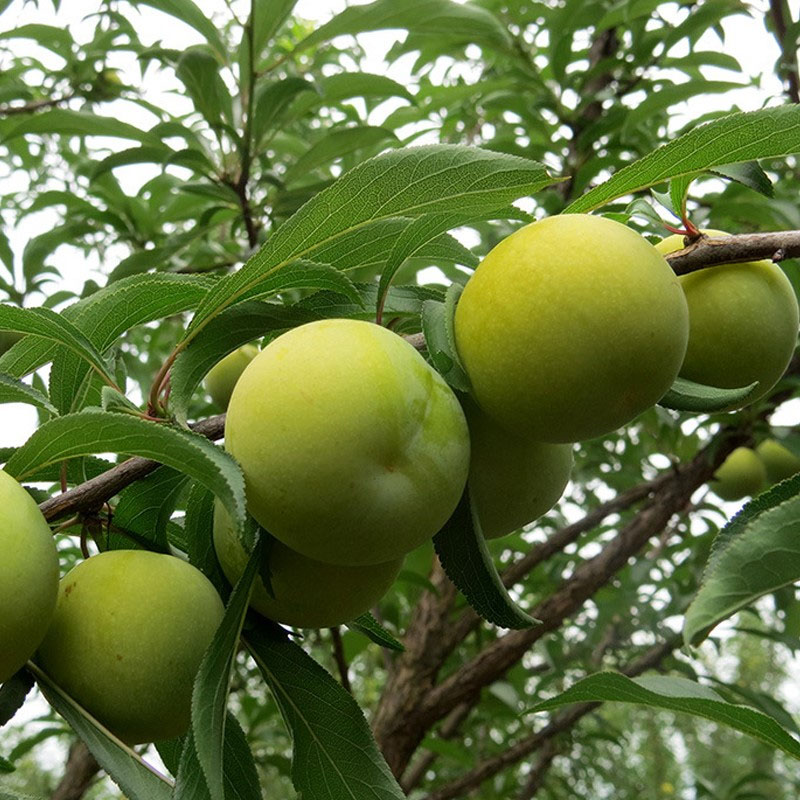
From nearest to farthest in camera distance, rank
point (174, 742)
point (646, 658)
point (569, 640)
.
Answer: point (174, 742) < point (646, 658) < point (569, 640)

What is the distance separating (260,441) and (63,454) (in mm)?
193

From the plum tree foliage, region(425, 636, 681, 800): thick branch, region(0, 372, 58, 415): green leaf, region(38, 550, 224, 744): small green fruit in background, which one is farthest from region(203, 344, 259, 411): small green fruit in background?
region(425, 636, 681, 800): thick branch

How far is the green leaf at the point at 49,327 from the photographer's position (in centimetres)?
69

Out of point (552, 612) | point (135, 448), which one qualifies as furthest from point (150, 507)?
point (552, 612)

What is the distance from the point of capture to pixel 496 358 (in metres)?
0.62

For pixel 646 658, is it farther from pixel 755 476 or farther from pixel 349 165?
pixel 349 165

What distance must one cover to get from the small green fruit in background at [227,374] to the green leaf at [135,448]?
721mm

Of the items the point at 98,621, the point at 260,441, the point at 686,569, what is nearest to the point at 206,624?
the point at 98,621

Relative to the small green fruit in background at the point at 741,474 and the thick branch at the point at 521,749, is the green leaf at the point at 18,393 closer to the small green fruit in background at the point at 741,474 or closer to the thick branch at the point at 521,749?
the thick branch at the point at 521,749

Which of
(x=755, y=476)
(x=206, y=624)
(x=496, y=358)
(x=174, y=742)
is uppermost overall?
(x=496, y=358)

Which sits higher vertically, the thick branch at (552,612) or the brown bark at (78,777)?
the thick branch at (552,612)

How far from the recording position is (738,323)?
29.3 inches

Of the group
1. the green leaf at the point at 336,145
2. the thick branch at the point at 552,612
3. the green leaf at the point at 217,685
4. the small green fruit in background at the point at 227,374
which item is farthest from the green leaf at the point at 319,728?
the green leaf at the point at 336,145

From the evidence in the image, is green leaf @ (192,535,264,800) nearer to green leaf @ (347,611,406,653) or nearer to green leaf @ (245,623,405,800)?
green leaf @ (245,623,405,800)
